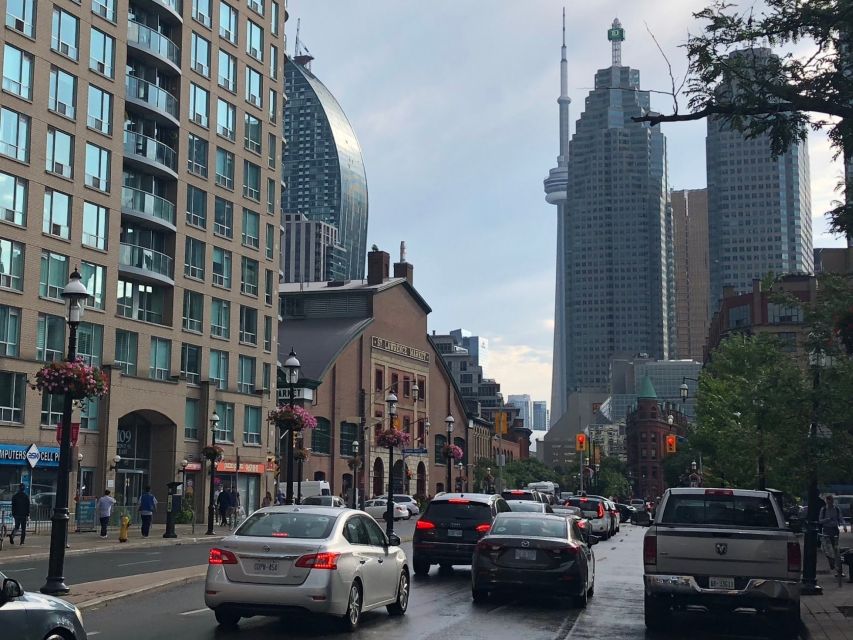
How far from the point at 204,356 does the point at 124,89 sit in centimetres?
1522

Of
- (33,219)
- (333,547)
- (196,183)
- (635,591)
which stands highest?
(196,183)

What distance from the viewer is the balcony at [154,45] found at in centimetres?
5359

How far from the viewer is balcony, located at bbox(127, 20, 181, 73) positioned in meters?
53.6

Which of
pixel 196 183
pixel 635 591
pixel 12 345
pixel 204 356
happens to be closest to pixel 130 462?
pixel 204 356

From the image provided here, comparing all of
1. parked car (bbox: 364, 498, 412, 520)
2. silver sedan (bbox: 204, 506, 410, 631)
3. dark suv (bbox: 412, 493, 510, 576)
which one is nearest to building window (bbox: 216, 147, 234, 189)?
parked car (bbox: 364, 498, 412, 520)

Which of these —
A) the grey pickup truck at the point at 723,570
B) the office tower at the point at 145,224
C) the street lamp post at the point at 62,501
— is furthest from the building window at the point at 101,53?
the grey pickup truck at the point at 723,570

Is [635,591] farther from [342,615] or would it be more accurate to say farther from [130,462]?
[130,462]

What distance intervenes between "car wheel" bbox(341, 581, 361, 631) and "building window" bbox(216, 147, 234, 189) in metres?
49.5

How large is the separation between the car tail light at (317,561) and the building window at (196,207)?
4711 centimetres

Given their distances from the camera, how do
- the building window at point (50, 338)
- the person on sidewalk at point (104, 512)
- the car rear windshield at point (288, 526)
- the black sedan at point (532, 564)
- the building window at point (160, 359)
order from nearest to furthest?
the car rear windshield at point (288, 526) < the black sedan at point (532, 564) < the person on sidewalk at point (104, 512) < the building window at point (50, 338) < the building window at point (160, 359)

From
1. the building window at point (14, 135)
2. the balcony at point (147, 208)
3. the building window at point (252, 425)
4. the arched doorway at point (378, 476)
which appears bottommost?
the arched doorway at point (378, 476)

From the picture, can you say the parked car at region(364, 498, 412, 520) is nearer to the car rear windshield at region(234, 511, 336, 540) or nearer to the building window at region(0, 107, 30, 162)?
the building window at region(0, 107, 30, 162)

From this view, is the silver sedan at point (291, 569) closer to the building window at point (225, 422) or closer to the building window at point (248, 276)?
the building window at point (225, 422)

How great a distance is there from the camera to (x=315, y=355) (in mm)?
85375
